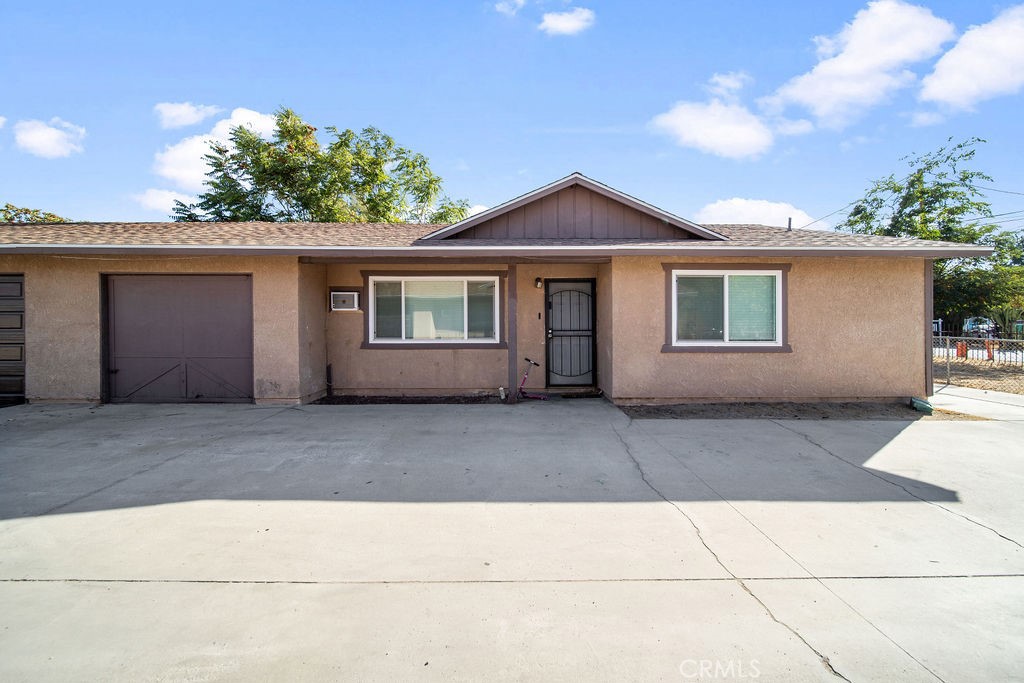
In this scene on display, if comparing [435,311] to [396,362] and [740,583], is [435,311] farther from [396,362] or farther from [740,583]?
[740,583]

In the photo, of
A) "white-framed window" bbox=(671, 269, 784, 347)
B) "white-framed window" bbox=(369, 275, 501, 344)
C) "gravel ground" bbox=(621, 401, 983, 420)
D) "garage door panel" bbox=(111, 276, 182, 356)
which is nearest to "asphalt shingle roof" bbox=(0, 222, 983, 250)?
"white-framed window" bbox=(671, 269, 784, 347)

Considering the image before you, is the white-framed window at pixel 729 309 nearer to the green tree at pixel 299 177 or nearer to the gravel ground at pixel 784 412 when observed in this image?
the gravel ground at pixel 784 412

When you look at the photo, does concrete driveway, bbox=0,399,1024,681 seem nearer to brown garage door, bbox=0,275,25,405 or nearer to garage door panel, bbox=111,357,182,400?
garage door panel, bbox=111,357,182,400

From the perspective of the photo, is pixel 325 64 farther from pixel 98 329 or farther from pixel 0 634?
pixel 0 634

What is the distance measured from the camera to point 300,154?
26.0 m

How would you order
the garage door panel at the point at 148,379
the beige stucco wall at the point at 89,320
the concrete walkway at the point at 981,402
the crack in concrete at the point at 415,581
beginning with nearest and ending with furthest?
the crack in concrete at the point at 415,581, the concrete walkway at the point at 981,402, the beige stucco wall at the point at 89,320, the garage door panel at the point at 148,379

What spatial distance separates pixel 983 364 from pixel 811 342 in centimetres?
1114

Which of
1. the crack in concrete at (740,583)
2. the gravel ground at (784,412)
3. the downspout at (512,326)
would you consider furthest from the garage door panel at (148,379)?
the crack in concrete at (740,583)

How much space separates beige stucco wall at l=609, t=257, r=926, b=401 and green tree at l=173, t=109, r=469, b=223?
20997 millimetres

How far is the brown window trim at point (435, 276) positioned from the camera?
10367mm

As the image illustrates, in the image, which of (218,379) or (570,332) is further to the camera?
(570,332)

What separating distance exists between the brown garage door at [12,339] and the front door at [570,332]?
30.7 ft

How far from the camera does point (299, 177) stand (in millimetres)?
26094

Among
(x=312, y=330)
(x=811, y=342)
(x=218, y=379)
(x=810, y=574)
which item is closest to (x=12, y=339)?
(x=218, y=379)
